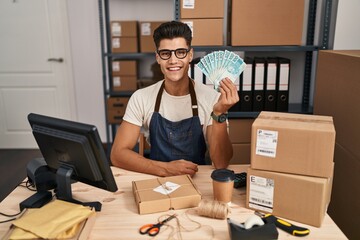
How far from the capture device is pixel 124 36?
318 centimetres

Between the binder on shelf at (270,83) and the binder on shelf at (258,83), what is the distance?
30mm

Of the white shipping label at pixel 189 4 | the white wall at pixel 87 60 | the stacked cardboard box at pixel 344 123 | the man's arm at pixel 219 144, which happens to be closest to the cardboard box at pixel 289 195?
the man's arm at pixel 219 144

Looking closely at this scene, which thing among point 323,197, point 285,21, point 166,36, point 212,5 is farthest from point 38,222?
point 285,21

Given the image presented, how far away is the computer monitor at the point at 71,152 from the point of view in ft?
3.46

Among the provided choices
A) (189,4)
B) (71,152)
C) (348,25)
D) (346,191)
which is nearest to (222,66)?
(71,152)

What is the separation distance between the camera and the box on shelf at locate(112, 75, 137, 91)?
3298mm

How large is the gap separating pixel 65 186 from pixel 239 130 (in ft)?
5.62

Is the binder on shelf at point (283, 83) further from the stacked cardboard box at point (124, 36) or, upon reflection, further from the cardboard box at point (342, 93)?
the stacked cardboard box at point (124, 36)

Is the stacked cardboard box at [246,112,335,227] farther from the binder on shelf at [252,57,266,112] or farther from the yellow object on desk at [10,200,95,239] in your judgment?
the binder on shelf at [252,57,266,112]

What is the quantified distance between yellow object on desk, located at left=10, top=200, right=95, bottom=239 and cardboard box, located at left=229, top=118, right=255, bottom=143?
1.69m

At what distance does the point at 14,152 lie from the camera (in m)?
3.92

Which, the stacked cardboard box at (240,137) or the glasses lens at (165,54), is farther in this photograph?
the stacked cardboard box at (240,137)

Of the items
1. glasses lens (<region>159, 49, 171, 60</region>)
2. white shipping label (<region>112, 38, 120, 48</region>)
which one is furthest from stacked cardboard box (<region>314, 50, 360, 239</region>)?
white shipping label (<region>112, 38, 120, 48</region>)

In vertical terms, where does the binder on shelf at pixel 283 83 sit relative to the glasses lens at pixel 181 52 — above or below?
below
